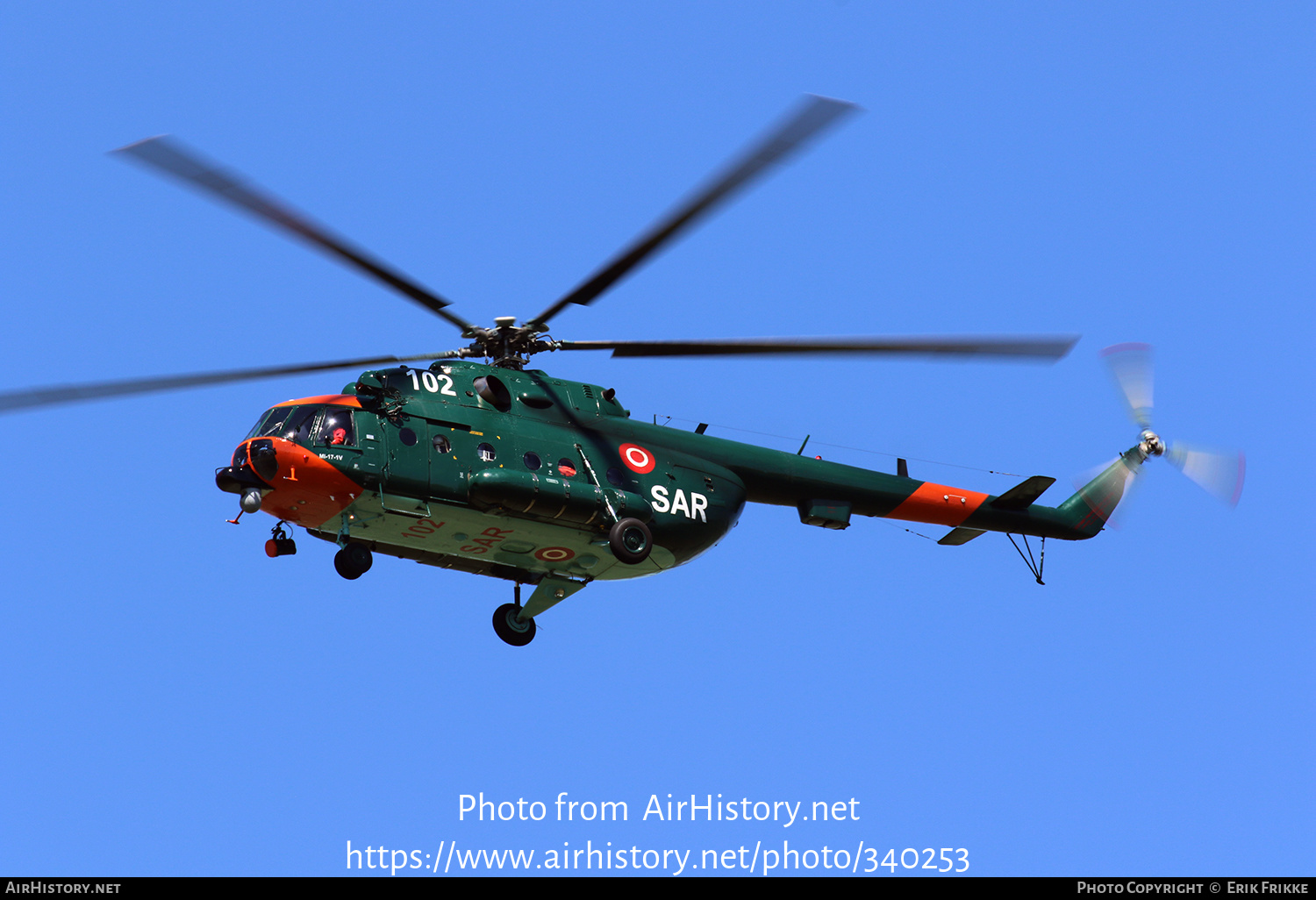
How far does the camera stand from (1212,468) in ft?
95.9

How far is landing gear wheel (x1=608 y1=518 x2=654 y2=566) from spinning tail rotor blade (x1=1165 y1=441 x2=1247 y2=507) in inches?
435

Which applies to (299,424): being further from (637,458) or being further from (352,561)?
(637,458)

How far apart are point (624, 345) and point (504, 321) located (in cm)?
195

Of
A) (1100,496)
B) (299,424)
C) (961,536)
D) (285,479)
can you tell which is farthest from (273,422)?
(1100,496)

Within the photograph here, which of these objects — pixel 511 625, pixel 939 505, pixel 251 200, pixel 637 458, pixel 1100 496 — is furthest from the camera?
pixel 1100 496

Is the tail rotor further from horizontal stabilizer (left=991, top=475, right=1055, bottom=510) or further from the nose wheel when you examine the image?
the nose wheel

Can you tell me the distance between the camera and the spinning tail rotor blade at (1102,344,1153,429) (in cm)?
2991

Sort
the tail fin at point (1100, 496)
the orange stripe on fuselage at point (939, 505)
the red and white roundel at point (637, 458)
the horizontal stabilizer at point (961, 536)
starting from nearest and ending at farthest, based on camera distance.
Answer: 1. the red and white roundel at point (637, 458)
2. the orange stripe on fuselage at point (939, 505)
3. the horizontal stabilizer at point (961, 536)
4. the tail fin at point (1100, 496)

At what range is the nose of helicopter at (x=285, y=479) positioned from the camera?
862 inches

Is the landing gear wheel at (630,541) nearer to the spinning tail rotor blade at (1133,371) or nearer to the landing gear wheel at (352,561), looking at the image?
the landing gear wheel at (352,561)

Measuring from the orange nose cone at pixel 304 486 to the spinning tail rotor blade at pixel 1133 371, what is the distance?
586 inches

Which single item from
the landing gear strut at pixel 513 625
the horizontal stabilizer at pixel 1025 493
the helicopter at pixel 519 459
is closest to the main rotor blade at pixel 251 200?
the helicopter at pixel 519 459

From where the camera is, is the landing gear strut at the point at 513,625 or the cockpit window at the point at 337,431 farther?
the landing gear strut at the point at 513,625

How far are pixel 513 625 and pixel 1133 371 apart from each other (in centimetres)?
1252
